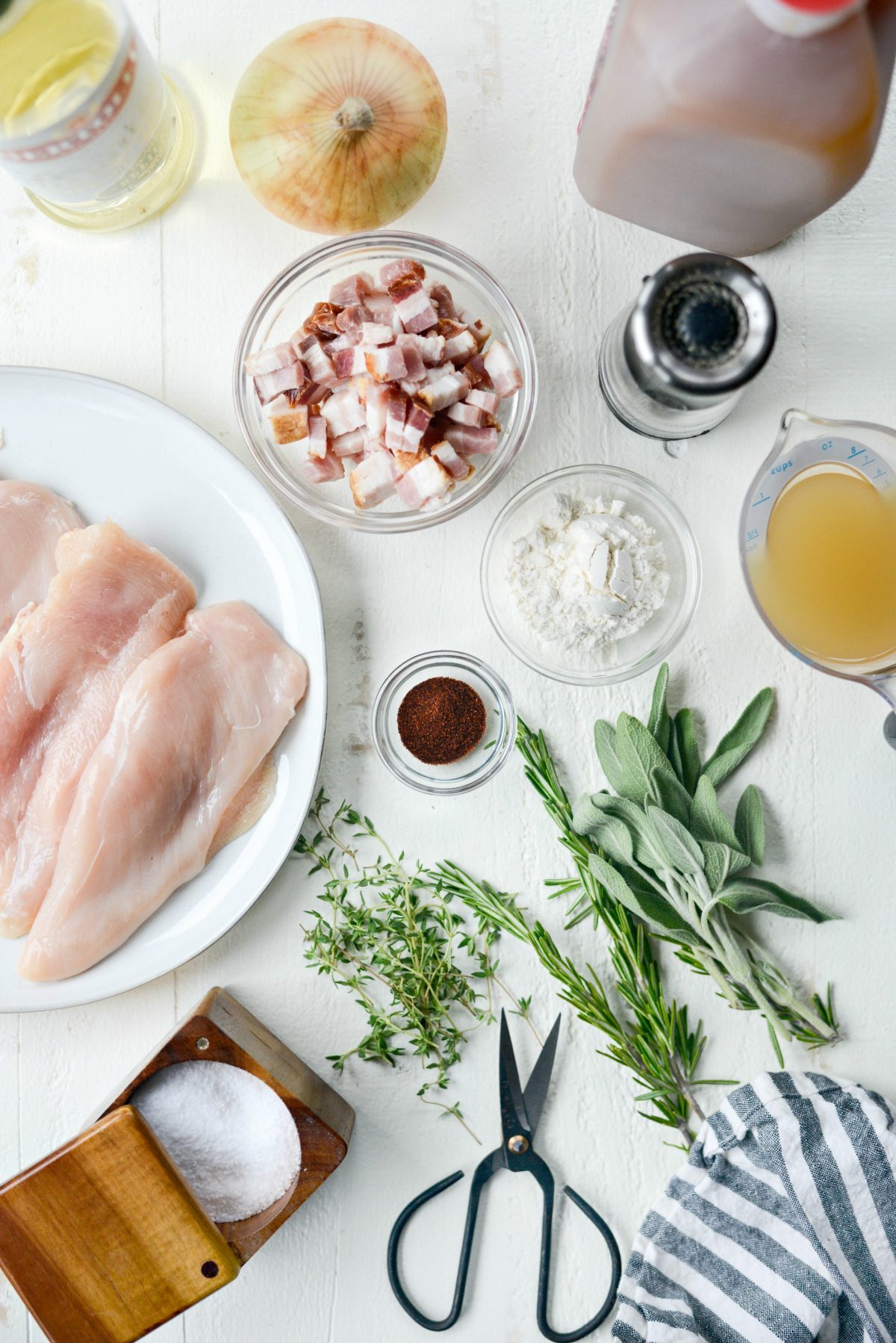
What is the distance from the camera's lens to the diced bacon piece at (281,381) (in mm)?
1151

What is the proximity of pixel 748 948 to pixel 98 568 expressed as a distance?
97cm

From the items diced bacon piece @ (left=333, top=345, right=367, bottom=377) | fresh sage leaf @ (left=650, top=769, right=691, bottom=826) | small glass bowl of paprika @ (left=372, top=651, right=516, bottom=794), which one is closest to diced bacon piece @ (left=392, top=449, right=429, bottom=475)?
diced bacon piece @ (left=333, top=345, right=367, bottom=377)

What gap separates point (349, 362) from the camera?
1.15 m

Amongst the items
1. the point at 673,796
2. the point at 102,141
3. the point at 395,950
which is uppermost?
the point at 102,141

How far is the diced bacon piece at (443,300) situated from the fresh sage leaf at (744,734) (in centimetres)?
62

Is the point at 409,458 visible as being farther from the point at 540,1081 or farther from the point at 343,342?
the point at 540,1081

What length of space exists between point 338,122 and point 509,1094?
1.19 meters

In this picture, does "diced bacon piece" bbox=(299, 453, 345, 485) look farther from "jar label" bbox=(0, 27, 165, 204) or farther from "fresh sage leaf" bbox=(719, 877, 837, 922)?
"fresh sage leaf" bbox=(719, 877, 837, 922)

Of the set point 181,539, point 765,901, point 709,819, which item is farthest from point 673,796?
point 181,539

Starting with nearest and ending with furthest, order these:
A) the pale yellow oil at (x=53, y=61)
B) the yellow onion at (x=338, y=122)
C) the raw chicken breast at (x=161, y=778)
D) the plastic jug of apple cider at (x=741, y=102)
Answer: the plastic jug of apple cider at (x=741, y=102)
the pale yellow oil at (x=53, y=61)
the yellow onion at (x=338, y=122)
the raw chicken breast at (x=161, y=778)

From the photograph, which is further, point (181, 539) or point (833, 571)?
point (181, 539)

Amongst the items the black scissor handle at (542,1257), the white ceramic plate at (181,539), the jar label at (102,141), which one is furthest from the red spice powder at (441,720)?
the jar label at (102,141)

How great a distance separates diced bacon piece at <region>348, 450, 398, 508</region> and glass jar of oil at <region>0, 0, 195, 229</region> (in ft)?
1.47

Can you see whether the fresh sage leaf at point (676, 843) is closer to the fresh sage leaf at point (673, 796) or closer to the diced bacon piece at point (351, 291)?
the fresh sage leaf at point (673, 796)
